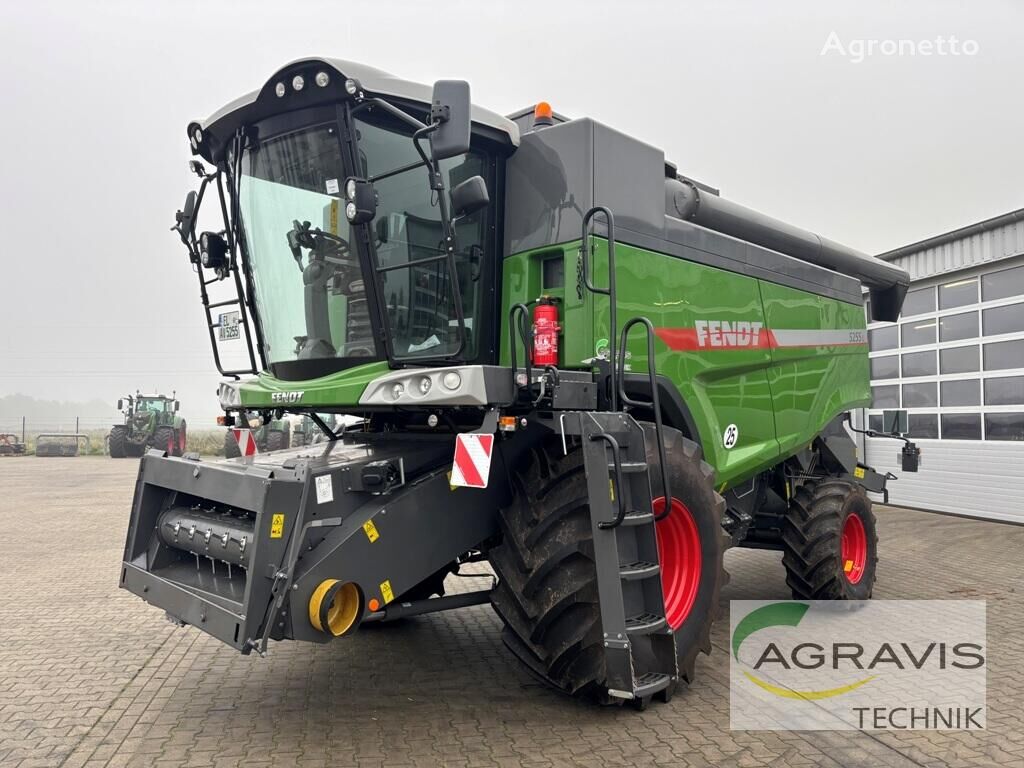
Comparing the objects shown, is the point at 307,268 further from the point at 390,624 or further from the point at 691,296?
the point at 390,624

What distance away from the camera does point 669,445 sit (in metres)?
4.23

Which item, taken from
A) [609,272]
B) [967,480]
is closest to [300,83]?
[609,272]

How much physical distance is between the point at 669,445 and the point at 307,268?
2.11 m

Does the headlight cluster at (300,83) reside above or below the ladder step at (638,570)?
above

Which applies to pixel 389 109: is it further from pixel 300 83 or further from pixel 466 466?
pixel 466 466

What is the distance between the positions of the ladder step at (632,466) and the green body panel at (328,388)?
49.1 inches

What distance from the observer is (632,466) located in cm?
382

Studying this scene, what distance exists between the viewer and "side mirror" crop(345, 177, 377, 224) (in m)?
3.71

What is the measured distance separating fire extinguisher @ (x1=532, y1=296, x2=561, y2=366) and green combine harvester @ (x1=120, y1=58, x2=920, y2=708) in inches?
0.5

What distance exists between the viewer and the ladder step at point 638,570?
3674mm

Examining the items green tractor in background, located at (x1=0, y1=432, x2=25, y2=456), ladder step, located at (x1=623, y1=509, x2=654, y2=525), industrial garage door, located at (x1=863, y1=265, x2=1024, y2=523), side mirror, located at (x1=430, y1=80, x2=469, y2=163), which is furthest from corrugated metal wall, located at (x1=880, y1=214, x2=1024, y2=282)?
green tractor in background, located at (x1=0, y1=432, x2=25, y2=456)

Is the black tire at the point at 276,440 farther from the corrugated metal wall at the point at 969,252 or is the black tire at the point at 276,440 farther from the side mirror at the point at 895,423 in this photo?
the side mirror at the point at 895,423

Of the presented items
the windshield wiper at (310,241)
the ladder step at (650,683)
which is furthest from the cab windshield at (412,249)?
the ladder step at (650,683)

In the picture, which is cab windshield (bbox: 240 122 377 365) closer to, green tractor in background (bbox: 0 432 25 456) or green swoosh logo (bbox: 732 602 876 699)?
green swoosh logo (bbox: 732 602 876 699)
